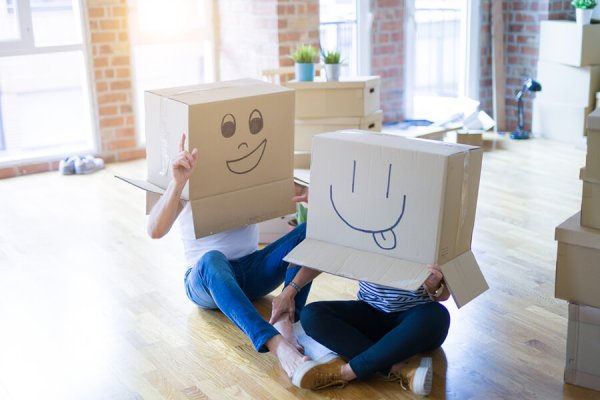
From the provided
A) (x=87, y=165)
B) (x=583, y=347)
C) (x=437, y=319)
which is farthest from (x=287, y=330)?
(x=87, y=165)

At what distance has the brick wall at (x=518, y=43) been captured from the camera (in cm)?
524

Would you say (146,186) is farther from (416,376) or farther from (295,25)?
(295,25)

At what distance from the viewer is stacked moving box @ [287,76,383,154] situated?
3801mm

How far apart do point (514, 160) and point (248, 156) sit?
259 cm

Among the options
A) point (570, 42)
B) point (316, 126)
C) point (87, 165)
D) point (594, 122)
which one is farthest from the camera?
point (570, 42)

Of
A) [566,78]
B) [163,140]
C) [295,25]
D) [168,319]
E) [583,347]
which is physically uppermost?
[295,25]

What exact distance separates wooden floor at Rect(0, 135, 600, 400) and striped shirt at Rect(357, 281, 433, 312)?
0.21 metres

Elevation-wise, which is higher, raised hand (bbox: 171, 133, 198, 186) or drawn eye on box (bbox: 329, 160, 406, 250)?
raised hand (bbox: 171, 133, 198, 186)

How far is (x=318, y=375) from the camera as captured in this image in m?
2.16

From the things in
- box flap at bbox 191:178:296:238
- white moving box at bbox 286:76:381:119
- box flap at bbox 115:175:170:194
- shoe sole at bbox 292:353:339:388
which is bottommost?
shoe sole at bbox 292:353:339:388

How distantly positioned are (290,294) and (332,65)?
1.75m

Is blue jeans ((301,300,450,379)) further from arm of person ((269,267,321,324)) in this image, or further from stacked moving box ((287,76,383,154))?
stacked moving box ((287,76,383,154))

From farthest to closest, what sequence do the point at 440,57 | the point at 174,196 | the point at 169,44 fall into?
the point at 440,57 → the point at 169,44 → the point at 174,196

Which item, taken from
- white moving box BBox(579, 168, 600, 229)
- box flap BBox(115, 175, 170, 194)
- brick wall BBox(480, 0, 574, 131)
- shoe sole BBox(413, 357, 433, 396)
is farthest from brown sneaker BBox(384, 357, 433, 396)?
brick wall BBox(480, 0, 574, 131)
